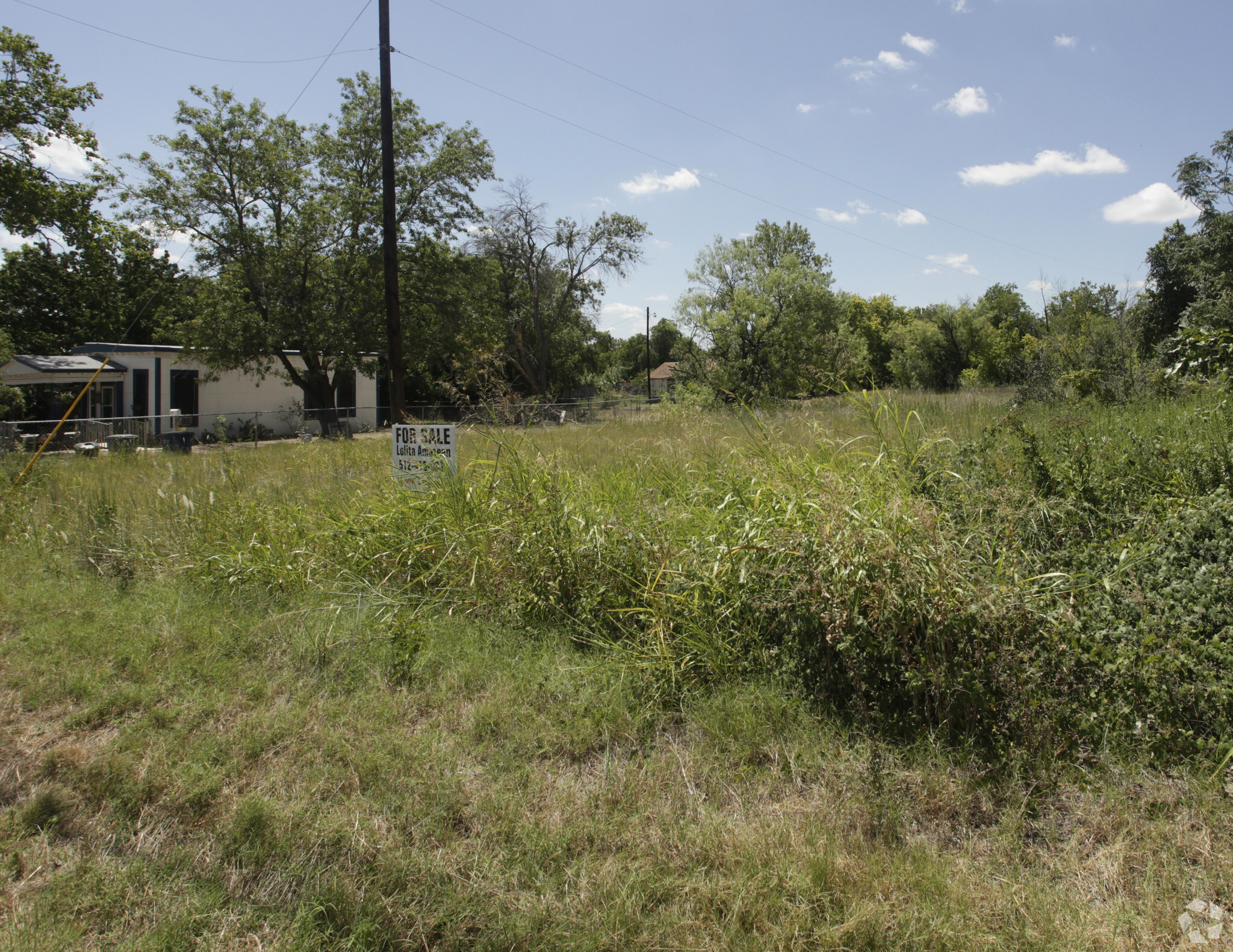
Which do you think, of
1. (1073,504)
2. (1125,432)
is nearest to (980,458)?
(1073,504)

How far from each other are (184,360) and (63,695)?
3050 centimetres

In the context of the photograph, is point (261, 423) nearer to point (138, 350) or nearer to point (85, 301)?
point (138, 350)

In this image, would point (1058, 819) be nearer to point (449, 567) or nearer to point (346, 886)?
point (346, 886)

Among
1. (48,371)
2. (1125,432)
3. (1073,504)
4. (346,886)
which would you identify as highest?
(48,371)

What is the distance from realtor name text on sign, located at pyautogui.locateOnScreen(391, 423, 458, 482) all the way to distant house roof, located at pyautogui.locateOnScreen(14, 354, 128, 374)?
23417 millimetres

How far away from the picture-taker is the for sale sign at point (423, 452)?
6348 mm

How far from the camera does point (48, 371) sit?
84.9ft

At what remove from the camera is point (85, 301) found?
39.8 m

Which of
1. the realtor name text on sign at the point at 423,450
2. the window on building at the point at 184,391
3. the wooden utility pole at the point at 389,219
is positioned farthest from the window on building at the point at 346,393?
the realtor name text on sign at the point at 423,450

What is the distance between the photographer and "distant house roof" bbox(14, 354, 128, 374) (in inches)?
1015

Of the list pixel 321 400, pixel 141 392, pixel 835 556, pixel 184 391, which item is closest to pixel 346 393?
pixel 321 400

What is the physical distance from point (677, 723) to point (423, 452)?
4192 mm

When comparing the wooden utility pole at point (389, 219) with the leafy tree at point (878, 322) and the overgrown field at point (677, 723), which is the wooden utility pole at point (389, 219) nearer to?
the overgrown field at point (677, 723)

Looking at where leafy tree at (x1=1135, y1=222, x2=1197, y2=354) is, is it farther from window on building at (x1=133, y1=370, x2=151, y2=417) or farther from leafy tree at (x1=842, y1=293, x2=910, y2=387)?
window on building at (x1=133, y1=370, x2=151, y2=417)
